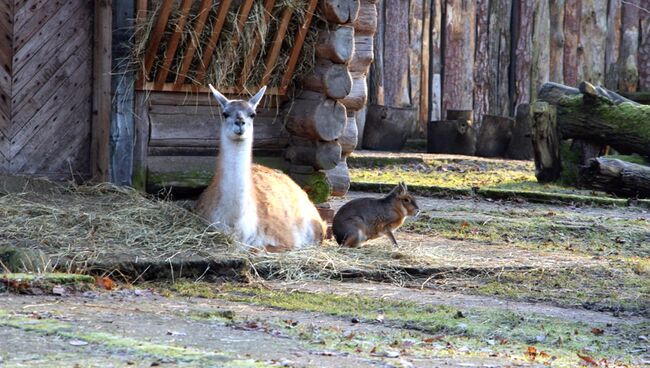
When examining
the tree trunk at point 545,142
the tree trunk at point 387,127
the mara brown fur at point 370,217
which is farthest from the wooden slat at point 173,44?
the tree trunk at point 387,127

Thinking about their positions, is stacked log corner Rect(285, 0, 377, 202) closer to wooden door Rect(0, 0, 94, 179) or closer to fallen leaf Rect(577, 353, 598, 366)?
wooden door Rect(0, 0, 94, 179)

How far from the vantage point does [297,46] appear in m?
10.5

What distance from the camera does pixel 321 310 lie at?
7180mm

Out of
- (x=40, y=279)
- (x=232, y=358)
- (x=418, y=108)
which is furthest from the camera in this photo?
(x=418, y=108)

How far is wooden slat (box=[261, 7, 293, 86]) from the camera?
10.3 meters

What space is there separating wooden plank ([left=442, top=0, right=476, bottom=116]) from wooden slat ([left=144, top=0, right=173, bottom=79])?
35.0ft

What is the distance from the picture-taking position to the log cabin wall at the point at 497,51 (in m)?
19.3

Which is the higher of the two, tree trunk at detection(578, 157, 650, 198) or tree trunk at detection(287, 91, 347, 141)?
tree trunk at detection(287, 91, 347, 141)

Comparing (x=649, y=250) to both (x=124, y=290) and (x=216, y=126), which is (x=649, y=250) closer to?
(x=216, y=126)

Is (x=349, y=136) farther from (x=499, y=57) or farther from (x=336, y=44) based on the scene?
(x=499, y=57)

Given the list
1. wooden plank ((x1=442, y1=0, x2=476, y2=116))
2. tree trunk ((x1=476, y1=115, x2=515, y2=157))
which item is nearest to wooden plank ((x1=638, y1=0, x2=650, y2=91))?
tree trunk ((x1=476, y1=115, x2=515, y2=157))

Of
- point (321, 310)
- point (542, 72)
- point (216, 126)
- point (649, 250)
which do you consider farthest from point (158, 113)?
point (542, 72)

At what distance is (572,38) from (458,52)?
7.32 ft

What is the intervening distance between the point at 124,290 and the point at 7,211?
180 centimetres
